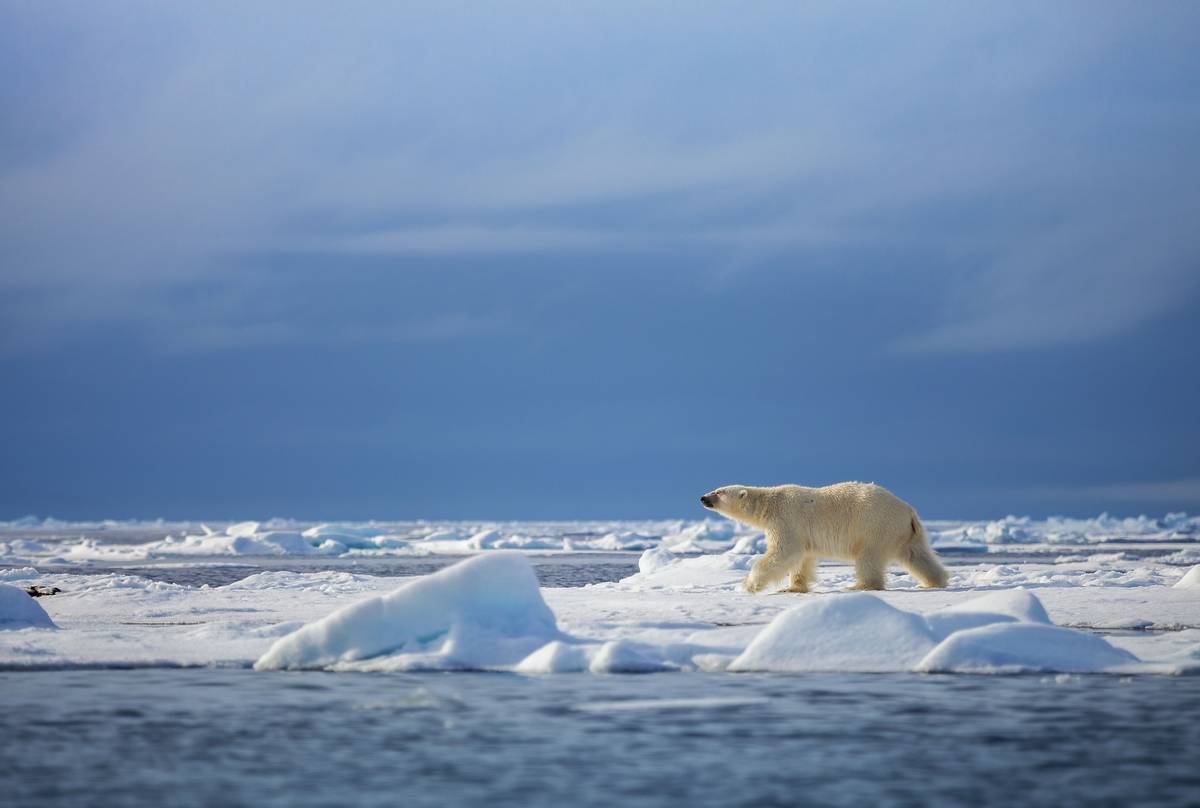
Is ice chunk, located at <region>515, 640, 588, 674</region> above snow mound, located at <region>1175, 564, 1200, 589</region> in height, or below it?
below

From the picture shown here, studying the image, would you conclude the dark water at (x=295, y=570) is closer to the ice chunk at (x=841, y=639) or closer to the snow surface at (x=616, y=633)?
the snow surface at (x=616, y=633)

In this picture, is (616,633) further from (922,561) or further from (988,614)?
(922,561)

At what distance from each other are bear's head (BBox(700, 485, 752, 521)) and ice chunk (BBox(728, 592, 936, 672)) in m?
5.46

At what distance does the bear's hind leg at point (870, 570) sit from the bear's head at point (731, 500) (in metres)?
1.40

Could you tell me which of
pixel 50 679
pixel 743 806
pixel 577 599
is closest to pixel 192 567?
pixel 577 599

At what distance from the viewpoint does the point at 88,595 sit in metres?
15.2

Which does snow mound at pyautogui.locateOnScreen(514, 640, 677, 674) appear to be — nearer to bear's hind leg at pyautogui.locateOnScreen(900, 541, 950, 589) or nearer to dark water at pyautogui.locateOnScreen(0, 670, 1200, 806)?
dark water at pyautogui.locateOnScreen(0, 670, 1200, 806)

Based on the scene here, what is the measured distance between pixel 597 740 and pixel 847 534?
853 cm

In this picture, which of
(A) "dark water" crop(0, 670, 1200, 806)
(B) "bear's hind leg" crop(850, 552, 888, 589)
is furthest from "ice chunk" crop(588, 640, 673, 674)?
(B) "bear's hind leg" crop(850, 552, 888, 589)

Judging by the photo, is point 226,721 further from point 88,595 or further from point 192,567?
point 192,567

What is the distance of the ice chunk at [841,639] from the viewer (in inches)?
358

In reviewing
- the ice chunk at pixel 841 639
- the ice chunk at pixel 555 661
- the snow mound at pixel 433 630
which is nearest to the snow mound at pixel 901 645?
the ice chunk at pixel 841 639

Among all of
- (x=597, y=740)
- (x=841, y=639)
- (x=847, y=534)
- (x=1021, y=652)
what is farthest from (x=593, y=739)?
(x=847, y=534)

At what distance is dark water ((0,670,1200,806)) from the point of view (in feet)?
17.7
